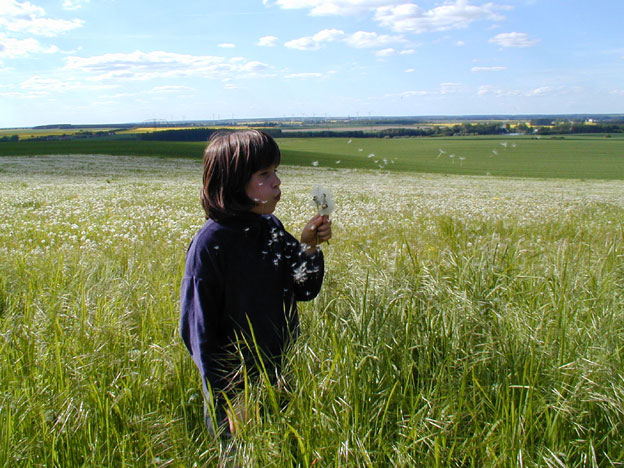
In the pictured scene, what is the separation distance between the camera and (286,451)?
5.89 feet

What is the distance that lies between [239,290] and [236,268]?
101 mm

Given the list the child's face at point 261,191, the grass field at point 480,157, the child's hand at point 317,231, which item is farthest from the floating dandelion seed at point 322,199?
the grass field at point 480,157

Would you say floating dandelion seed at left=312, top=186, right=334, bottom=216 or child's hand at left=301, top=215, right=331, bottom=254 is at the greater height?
floating dandelion seed at left=312, top=186, right=334, bottom=216

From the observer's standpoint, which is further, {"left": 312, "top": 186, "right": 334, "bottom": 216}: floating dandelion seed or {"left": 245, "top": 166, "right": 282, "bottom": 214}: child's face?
{"left": 245, "top": 166, "right": 282, "bottom": 214}: child's face

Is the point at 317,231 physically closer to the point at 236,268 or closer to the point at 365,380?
the point at 236,268

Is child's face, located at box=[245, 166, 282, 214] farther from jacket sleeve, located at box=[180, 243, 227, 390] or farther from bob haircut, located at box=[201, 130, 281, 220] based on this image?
jacket sleeve, located at box=[180, 243, 227, 390]

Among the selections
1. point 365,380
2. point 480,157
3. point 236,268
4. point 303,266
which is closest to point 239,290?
point 236,268

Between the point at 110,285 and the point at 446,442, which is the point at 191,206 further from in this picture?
the point at 446,442

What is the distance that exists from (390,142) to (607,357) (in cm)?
5696

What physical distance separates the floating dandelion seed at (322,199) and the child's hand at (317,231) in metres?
0.09

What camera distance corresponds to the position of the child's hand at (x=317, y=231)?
2.14 metres

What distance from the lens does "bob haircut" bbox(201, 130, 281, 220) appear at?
82.9 inches

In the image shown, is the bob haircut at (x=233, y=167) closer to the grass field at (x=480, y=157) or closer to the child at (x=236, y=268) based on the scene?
the child at (x=236, y=268)

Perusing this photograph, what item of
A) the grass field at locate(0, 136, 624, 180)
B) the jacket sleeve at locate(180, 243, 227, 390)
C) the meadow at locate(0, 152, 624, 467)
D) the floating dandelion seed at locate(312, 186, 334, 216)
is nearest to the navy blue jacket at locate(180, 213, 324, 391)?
the jacket sleeve at locate(180, 243, 227, 390)
